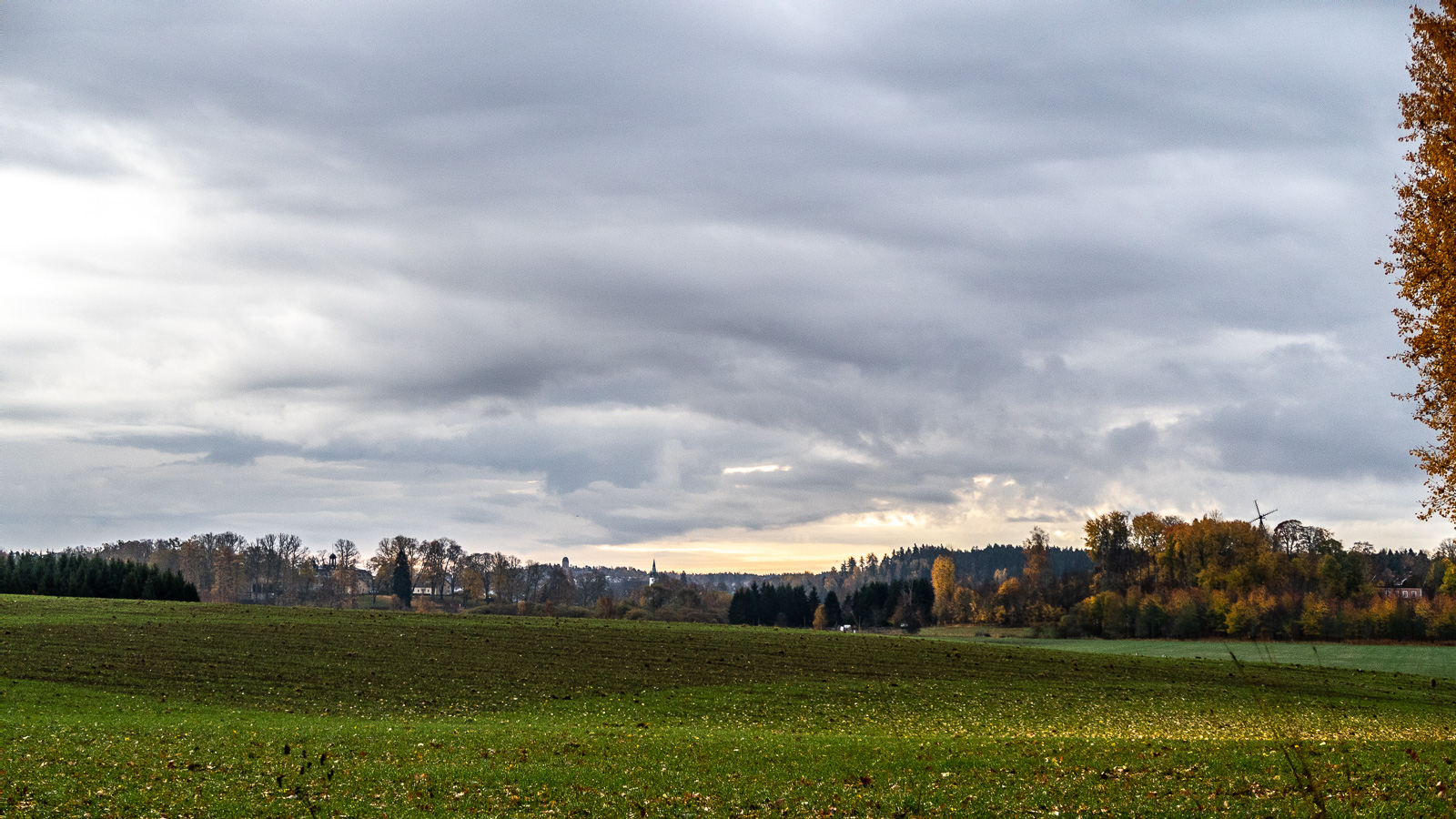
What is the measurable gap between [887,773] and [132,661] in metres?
42.1

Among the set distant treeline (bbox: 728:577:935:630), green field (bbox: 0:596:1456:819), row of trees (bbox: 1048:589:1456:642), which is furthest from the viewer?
distant treeline (bbox: 728:577:935:630)

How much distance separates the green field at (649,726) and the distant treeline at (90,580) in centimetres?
4840

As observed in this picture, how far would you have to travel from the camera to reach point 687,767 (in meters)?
21.6

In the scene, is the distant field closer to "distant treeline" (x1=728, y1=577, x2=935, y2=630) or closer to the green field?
the green field

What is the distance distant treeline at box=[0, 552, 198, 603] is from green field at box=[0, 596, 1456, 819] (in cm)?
4840

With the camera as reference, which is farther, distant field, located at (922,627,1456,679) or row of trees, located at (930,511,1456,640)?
row of trees, located at (930,511,1456,640)

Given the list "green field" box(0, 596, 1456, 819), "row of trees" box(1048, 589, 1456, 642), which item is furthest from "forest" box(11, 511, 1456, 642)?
"green field" box(0, 596, 1456, 819)

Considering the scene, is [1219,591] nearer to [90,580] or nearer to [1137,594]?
[1137,594]

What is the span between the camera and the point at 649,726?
3322cm

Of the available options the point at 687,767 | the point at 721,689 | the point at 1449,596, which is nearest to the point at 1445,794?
the point at 687,767

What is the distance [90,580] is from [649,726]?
379 ft

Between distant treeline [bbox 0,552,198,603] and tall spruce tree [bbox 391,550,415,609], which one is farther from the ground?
distant treeline [bbox 0,552,198,603]

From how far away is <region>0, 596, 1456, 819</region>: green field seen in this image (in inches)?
691

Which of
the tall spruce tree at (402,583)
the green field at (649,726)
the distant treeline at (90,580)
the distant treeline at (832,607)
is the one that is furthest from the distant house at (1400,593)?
the tall spruce tree at (402,583)
